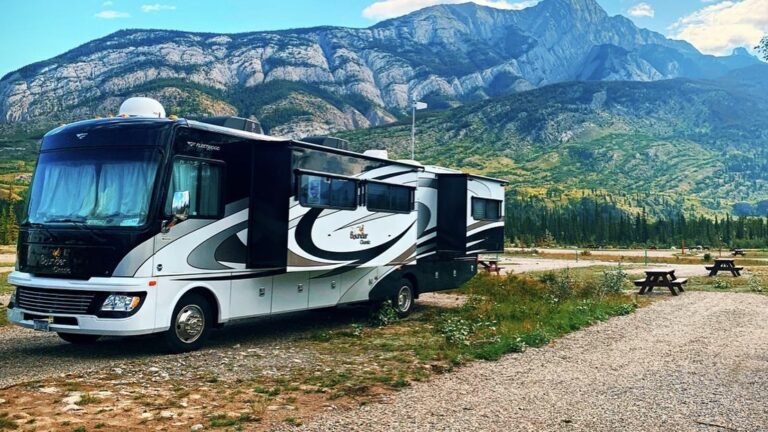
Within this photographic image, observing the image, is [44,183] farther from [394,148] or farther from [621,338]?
[394,148]

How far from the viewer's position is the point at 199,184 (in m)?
10.2

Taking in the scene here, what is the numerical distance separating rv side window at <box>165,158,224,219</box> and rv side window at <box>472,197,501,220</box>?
865 cm

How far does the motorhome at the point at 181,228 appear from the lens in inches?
363

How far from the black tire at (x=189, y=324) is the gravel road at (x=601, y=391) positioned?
4057mm

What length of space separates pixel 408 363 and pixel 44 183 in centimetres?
648

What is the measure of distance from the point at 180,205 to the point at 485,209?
34.9ft

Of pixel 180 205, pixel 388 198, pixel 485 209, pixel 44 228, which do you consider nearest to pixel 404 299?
pixel 388 198

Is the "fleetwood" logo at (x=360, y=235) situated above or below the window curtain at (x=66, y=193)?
below

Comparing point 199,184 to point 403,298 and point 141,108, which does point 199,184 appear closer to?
point 141,108

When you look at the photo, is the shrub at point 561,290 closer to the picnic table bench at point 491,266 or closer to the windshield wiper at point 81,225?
the picnic table bench at point 491,266

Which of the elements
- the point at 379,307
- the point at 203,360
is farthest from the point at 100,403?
the point at 379,307

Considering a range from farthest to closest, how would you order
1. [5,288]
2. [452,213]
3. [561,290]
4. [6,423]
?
[5,288] < [561,290] < [452,213] < [6,423]

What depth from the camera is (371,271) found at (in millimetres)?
14195

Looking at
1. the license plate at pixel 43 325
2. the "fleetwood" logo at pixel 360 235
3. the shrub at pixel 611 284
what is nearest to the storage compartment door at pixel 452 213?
the "fleetwood" logo at pixel 360 235
